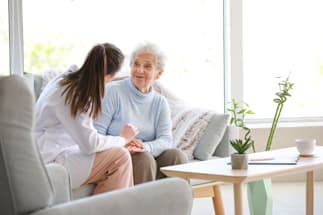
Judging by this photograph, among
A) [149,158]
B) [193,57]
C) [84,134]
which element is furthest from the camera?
[193,57]

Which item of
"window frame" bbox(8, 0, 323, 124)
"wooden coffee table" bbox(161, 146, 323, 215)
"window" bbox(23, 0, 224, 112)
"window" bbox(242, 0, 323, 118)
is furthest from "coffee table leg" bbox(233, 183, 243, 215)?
"window" bbox(242, 0, 323, 118)

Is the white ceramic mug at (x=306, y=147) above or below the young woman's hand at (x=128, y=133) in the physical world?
below

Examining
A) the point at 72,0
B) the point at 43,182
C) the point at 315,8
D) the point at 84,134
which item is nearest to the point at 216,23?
the point at 315,8

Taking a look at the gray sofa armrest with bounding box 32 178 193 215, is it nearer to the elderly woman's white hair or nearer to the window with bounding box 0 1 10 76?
the elderly woman's white hair

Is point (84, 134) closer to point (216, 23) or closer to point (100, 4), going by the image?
point (100, 4)

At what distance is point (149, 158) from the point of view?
3.26 meters

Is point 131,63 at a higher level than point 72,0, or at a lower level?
lower

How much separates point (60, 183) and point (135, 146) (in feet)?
3.59

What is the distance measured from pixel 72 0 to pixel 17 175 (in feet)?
11.3

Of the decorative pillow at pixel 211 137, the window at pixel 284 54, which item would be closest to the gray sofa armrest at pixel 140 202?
the decorative pillow at pixel 211 137

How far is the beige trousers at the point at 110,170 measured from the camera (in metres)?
2.97

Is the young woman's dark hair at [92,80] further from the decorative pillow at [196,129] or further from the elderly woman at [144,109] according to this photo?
the decorative pillow at [196,129]

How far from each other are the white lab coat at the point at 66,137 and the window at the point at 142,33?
1924mm

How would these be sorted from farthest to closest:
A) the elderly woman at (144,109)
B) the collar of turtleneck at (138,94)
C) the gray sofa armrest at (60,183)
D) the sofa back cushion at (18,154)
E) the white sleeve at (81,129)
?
1. the collar of turtleneck at (138,94)
2. the elderly woman at (144,109)
3. the white sleeve at (81,129)
4. the gray sofa armrest at (60,183)
5. the sofa back cushion at (18,154)
